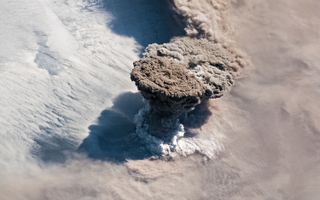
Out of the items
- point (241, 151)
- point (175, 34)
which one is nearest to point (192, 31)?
point (175, 34)

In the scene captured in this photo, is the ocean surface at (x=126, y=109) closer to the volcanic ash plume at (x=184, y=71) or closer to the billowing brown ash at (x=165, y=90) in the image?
the volcanic ash plume at (x=184, y=71)

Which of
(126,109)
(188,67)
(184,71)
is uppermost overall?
(184,71)

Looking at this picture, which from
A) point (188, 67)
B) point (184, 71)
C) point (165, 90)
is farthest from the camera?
point (188, 67)

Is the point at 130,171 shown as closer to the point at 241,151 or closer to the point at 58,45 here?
the point at 241,151

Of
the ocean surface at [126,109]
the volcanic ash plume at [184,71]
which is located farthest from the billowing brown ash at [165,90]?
the ocean surface at [126,109]

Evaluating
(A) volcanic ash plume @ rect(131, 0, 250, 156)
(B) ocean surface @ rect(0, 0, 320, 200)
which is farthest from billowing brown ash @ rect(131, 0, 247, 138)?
(B) ocean surface @ rect(0, 0, 320, 200)

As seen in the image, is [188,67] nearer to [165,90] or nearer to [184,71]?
[184,71]

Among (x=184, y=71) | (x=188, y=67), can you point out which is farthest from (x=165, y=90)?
(x=188, y=67)
